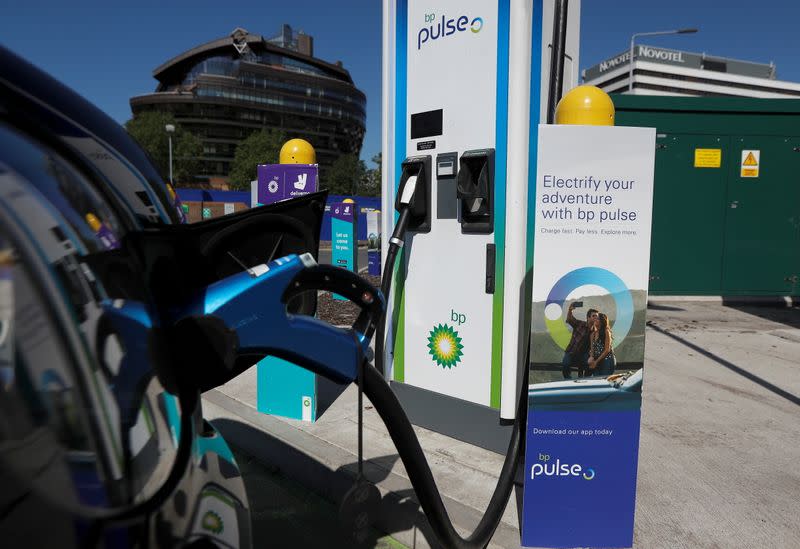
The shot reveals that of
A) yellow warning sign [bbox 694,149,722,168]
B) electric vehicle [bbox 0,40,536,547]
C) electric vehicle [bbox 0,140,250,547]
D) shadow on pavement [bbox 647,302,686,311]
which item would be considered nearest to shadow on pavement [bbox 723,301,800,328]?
shadow on pavement [bbox 647,302,686,311]

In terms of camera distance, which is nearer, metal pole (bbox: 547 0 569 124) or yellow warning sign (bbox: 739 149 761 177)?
metal pole (bbox: 547 0 569 124)

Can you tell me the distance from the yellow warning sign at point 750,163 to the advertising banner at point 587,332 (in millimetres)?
7467

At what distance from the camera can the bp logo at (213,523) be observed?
1065 millimetres

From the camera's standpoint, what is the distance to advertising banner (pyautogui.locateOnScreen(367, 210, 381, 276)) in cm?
1344

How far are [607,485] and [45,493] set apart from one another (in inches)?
91.8

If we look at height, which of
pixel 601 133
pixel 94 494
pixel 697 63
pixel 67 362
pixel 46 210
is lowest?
pixel 94 494

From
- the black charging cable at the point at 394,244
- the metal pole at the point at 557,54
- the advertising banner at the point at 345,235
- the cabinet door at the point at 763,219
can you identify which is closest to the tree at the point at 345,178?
the advertising banner at the point at 345,235

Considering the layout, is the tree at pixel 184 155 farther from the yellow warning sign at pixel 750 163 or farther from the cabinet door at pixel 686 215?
the yellow warning sign at pixel 750 163

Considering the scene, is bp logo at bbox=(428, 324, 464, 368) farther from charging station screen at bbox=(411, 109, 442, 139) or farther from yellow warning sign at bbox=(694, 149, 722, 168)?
yellow warning sign at bbox=(694, 149, 722, 168)

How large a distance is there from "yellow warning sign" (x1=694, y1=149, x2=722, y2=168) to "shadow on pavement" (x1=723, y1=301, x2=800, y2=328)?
2123 millimetres

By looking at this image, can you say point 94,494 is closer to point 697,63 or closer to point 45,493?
point 45,493

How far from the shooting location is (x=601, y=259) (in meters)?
2.41

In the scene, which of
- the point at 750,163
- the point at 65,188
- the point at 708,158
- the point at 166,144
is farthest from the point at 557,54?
the point at 166,144

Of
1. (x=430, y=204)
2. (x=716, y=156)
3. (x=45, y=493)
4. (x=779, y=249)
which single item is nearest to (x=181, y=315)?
(x=45, y=493)
